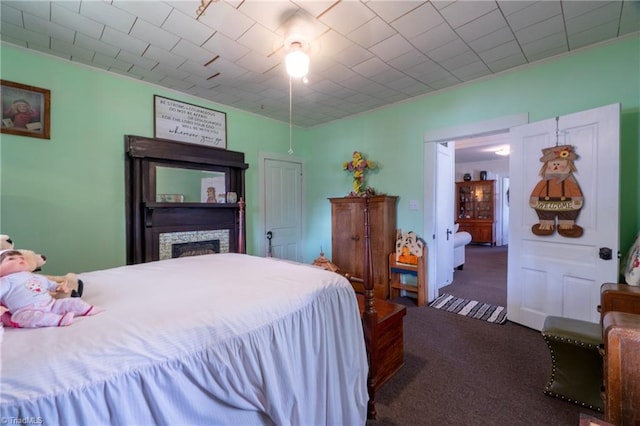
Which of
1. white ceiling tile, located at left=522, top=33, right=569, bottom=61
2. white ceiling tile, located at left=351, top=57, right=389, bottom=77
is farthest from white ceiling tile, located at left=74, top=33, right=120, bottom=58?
white ceiling tile, located at left=522, top=33, right=569, bottom=61

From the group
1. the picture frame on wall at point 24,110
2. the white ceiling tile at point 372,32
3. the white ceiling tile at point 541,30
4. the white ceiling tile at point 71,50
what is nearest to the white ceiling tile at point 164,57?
the white ceiling tile at point 71,50

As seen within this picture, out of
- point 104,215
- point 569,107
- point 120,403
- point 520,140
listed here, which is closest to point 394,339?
point 120,403

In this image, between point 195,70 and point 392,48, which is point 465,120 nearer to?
point 392,48

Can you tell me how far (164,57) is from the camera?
8.38 feet

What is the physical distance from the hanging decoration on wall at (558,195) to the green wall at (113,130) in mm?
387

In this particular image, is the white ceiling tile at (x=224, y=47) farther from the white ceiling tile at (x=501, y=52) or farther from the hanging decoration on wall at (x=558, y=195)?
the hanging decoration on wall at (x=558, y=195)

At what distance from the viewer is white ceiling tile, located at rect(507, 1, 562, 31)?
1.91 m

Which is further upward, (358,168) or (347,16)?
(347,16)

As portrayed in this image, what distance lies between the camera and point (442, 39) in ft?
7.48

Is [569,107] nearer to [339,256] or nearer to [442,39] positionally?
[442,39]

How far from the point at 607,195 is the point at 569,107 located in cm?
92

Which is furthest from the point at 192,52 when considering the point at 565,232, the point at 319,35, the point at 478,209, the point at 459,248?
the point at 478,209

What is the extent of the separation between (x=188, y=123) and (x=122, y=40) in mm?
1171

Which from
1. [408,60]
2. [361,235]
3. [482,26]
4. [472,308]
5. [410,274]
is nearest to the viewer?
[482,26]
